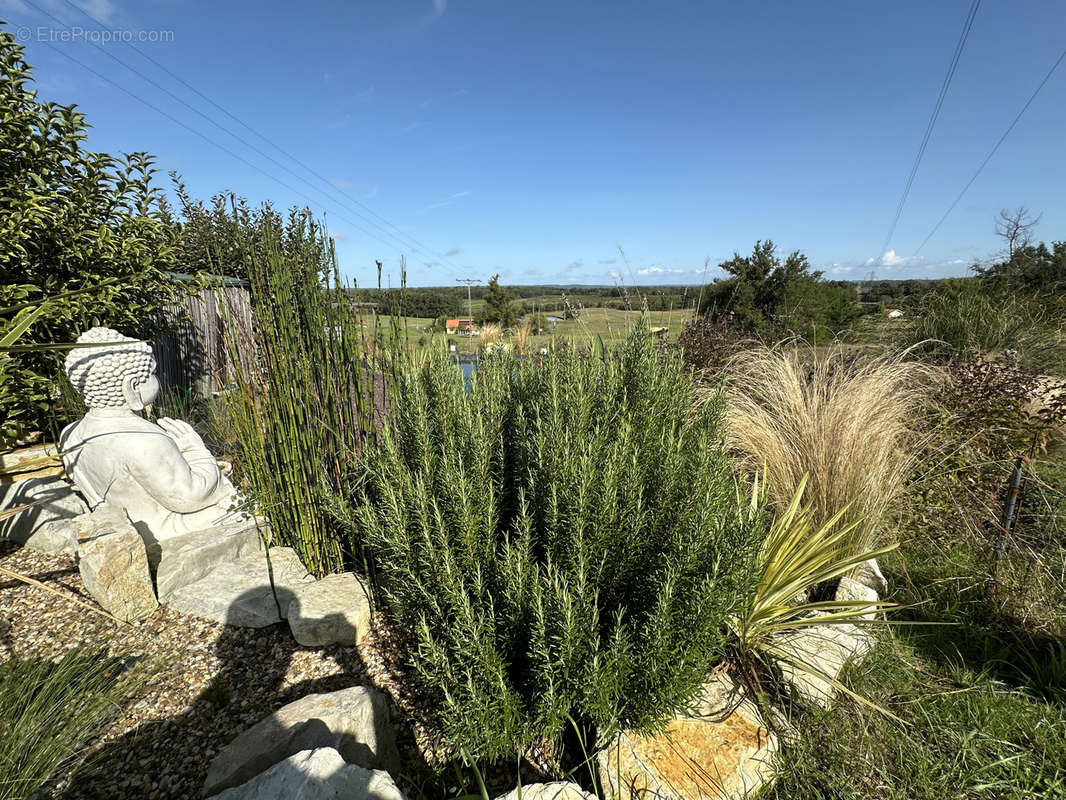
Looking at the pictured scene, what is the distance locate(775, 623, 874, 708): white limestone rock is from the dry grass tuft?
543 millimetres

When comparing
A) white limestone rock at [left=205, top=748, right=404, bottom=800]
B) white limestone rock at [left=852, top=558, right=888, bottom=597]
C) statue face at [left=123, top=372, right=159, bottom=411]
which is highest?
statue face at [left=123, top=372, right=159, bottom=411]

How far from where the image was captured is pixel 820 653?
2.20 metres

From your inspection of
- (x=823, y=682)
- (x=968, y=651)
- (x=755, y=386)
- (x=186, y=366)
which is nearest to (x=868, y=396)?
(x=755, y=386)

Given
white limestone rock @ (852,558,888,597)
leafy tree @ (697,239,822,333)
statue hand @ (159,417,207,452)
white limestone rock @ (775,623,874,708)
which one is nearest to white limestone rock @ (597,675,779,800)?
white limestone rock @ (775,623,874,708)

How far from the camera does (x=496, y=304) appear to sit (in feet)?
70.7

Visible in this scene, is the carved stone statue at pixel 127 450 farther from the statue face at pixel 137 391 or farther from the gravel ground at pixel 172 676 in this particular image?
the gravel ground at pixel 172 676

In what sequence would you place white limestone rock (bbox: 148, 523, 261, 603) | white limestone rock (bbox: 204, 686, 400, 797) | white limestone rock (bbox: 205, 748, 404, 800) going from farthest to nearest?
white limestone rock (bbox: 148, 523, 261, 603), white limestone rock (bbox: 204, 686, 400, 797), white limestone rock (bbox: 205, 748, 404, 800)

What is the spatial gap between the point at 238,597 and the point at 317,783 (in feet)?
4.76

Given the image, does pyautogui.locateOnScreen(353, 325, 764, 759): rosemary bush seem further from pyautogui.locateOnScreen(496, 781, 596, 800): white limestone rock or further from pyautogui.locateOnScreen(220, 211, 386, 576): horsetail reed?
pyautogui.locateOnScreen(220, 211, 386, 576): horsetail reed

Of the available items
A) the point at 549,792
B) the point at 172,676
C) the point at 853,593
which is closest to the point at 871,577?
the point at 853,593

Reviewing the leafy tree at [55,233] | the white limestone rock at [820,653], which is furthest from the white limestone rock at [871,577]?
the leafy tree at [55,233]

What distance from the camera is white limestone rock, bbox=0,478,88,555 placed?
2789 millimetres

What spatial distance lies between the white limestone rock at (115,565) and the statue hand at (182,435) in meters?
0.59

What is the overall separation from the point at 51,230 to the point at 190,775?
421 centimetres
